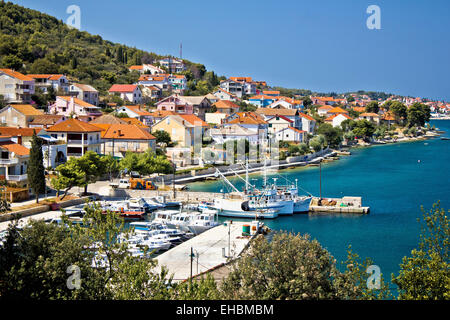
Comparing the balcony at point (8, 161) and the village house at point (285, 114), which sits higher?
the village house at point (285, 114)

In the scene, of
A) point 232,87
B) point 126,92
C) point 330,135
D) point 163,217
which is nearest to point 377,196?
point 163,217

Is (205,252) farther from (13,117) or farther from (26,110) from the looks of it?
(26,110)

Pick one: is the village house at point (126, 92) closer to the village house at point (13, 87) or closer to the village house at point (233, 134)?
the village house at point (13, 87)

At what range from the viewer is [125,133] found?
36.7 m

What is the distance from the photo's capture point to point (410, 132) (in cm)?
8025

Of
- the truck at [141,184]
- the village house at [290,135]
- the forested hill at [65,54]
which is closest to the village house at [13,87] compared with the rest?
the forested hill at [65,54]

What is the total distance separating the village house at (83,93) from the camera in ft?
168

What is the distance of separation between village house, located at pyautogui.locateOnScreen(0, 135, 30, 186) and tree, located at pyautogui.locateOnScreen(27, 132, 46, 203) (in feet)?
4.15

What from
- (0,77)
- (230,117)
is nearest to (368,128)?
(230,117)

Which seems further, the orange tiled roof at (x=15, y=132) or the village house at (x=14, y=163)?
the orange tiled roof at (x=15, y=132)

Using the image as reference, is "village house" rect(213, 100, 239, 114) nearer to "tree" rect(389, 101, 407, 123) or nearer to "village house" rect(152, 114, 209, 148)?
"village house" rect(152, 114, 209, 148)

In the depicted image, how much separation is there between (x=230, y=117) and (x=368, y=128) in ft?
77.5

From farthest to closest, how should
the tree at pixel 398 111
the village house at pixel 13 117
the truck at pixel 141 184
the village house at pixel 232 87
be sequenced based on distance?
the tree at pixel 398 111, the village house at pixel 232 87, the village house at pixel 13 117, the truck at pixel 141 184

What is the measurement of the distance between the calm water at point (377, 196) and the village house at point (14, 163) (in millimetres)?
10036
